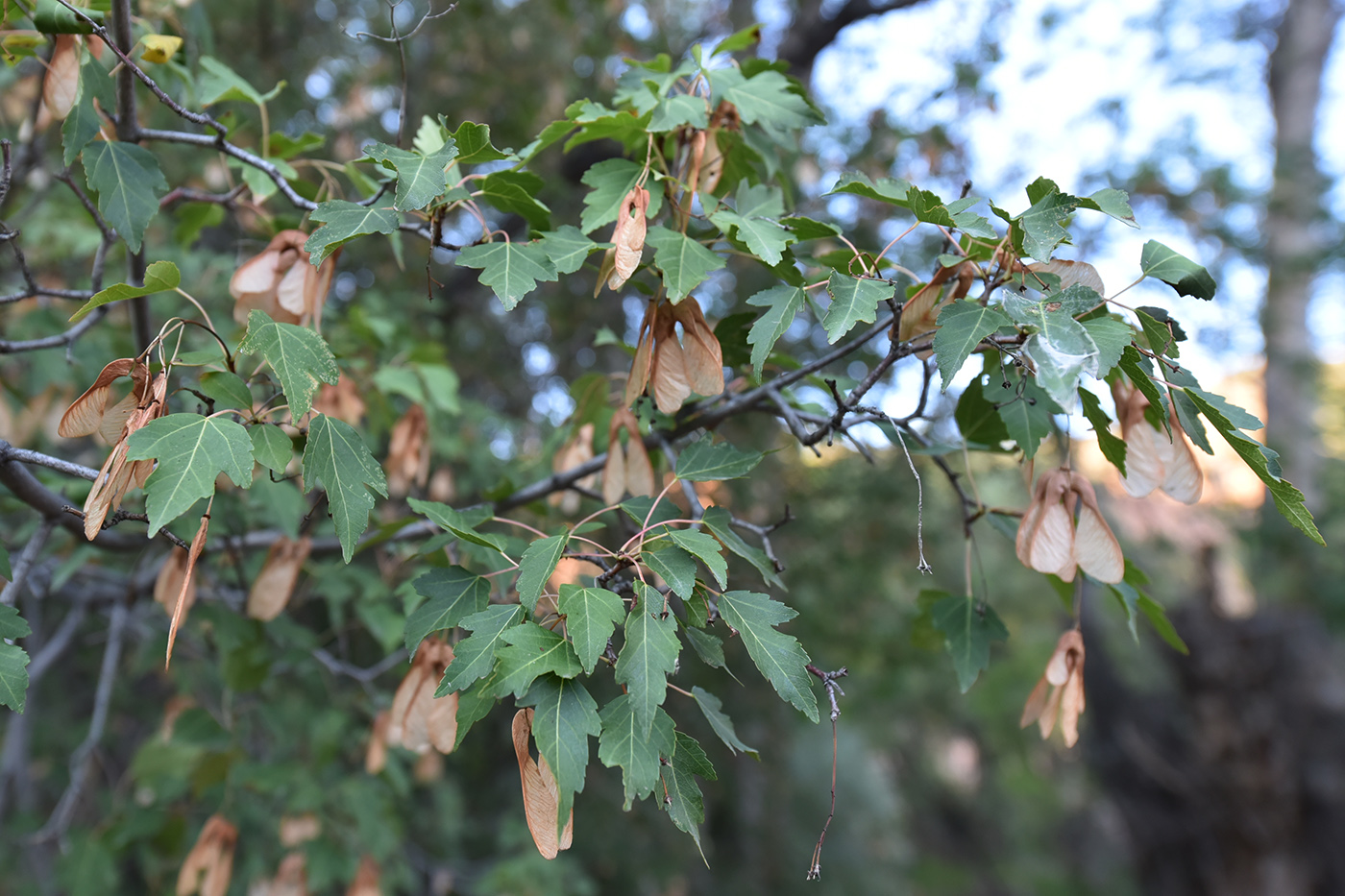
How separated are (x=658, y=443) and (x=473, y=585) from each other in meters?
0.49

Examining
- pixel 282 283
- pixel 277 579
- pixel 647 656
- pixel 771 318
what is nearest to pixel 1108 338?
pixel 771 318

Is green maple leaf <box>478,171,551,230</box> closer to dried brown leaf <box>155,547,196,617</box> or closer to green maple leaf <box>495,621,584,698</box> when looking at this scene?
green maple leaf <box>495,621,584,698</box>

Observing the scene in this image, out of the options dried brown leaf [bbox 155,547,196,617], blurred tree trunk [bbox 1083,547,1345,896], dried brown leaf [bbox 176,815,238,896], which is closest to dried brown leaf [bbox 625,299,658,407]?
dried brown leaf [bbox 155,547,196,617]

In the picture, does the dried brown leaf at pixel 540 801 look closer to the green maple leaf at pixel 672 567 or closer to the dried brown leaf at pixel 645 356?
the green maple leaf at pixel 672 567

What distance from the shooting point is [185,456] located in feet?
2.92

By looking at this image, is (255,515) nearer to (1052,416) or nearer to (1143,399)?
(1052,416)

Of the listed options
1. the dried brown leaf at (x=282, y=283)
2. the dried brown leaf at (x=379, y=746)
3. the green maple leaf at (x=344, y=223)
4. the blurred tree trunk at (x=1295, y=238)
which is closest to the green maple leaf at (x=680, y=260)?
the green maple leaf at (x=344, y=223)

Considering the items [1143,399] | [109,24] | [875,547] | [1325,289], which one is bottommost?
[875,547]

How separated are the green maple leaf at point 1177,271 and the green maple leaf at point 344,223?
3.49ft

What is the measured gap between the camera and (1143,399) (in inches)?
44.3

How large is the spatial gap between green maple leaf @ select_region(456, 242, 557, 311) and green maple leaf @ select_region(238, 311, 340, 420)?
22cm

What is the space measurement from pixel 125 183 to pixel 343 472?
70 centimetres

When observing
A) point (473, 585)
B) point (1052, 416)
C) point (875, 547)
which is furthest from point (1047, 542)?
point (875, 547)

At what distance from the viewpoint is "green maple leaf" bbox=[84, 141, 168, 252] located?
1.22m
